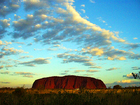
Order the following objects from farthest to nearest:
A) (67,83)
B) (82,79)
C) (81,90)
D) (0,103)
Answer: (82,79)
(67,83)
(81,90)
(0,103)

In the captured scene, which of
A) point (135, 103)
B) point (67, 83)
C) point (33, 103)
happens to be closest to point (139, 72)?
point (135, 103)

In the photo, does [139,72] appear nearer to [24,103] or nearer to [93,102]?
[93,102]

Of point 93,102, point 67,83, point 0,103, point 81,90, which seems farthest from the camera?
point 67,83

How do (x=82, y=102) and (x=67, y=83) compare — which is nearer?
(x=82, y=102)

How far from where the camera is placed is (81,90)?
14125 millimetres

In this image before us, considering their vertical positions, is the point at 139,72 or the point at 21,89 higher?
the point at 139,72

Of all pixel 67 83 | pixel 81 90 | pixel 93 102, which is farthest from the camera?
pixel 67 83

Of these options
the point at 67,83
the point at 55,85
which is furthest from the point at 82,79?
the point at 55,85

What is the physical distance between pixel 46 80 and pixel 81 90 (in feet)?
346

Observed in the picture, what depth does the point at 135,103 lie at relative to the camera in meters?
9.97

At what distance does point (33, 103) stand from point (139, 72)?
2250cm

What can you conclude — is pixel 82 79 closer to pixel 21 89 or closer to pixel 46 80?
pixel 46 80

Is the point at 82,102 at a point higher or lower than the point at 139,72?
lower

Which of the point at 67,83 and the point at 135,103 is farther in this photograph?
the point at 67,83
